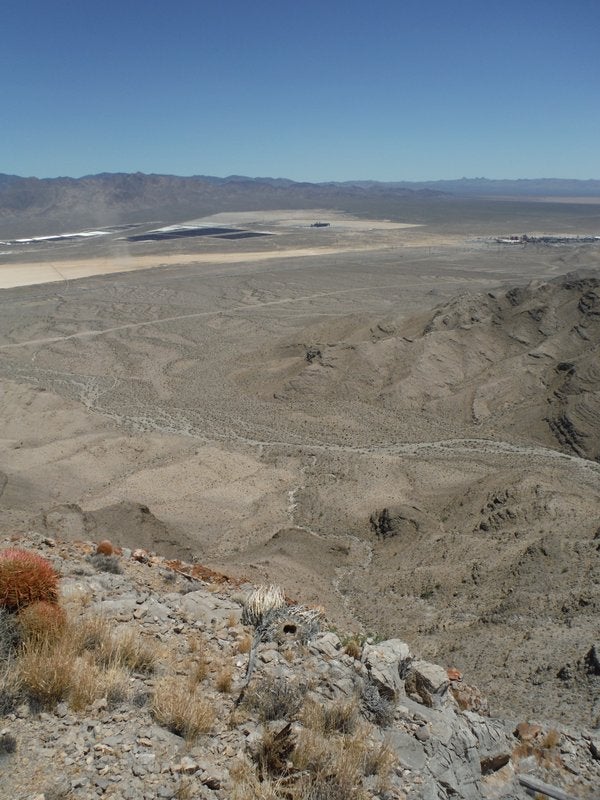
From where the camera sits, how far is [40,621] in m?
5.91

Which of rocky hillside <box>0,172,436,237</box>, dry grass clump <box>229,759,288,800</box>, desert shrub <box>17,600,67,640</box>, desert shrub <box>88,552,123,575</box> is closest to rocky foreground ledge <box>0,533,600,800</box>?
dry grass clump <box>229,759,288,800</box>

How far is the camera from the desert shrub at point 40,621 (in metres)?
5.83

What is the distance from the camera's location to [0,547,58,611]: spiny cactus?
6086mm

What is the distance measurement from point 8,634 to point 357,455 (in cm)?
1673

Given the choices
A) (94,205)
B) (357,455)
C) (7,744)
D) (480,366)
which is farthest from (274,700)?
(94,205)

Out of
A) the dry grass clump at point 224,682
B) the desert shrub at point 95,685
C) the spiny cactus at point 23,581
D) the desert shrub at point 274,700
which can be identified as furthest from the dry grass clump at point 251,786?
the spiny cactus at point 23,581

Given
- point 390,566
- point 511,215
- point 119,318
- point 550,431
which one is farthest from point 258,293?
point 511,215

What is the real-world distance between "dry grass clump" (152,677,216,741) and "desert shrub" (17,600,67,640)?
1.13 m

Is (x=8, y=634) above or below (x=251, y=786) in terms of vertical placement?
above

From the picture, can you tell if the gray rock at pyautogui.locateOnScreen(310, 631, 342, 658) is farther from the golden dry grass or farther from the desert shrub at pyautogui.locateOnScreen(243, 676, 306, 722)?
the golden dry grass

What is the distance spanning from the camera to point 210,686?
600cm

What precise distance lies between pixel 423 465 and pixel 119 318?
30337 millimetres

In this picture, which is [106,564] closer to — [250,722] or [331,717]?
[250,722]

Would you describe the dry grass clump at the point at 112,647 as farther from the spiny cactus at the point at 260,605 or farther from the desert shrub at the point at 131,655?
the spiny cactus at the point at 260,605
